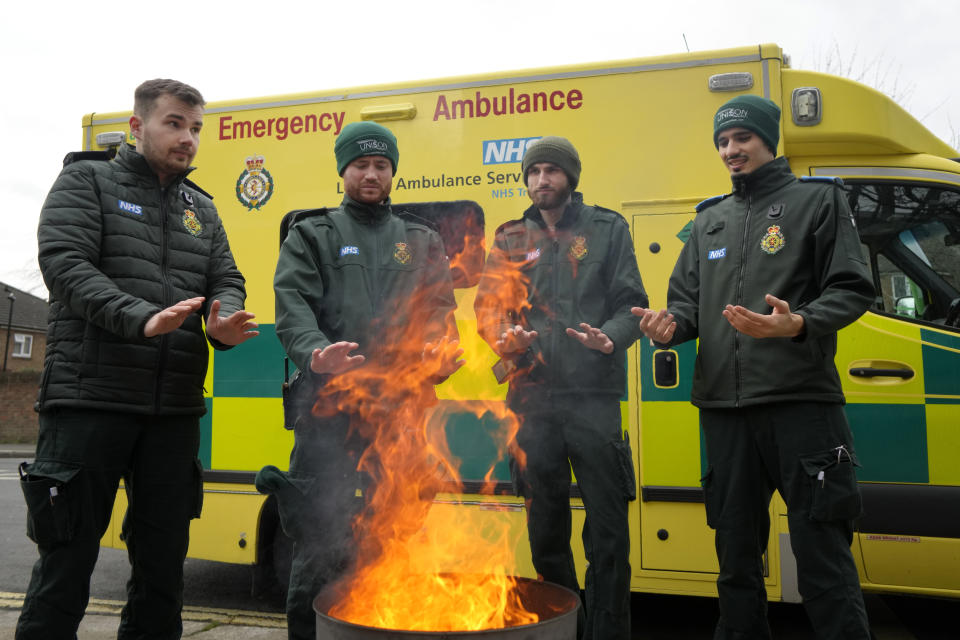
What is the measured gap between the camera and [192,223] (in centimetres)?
279

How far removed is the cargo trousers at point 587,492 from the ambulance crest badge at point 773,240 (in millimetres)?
814

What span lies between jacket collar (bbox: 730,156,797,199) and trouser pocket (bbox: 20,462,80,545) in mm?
2599

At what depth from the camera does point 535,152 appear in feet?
9.82

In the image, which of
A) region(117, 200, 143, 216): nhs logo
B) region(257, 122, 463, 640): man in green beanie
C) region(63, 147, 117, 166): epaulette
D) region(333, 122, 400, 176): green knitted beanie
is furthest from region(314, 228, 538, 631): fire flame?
region(63, 147, 117, 166): epaulette

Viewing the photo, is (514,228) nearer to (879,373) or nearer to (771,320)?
(771,320)

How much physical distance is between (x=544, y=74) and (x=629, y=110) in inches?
19.6

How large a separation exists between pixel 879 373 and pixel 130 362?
3267mm

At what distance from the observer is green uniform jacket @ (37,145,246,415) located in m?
2.37

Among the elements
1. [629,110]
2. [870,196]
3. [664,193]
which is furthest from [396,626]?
[870,196]

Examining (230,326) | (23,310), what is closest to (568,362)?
(230,326)

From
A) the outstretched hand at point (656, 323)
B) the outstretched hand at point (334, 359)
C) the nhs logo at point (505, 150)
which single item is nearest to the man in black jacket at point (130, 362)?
the outstretched hand at point (334, 359)

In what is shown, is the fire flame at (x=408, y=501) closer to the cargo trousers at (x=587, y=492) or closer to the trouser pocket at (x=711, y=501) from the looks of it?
the cargo trousers at (x=587, y=492)

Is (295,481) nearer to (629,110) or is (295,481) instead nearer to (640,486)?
(640,486)

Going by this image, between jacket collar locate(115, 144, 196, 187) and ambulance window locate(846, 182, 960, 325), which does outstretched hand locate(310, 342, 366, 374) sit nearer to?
jacket collar locate(115, 144, 196, 187)
